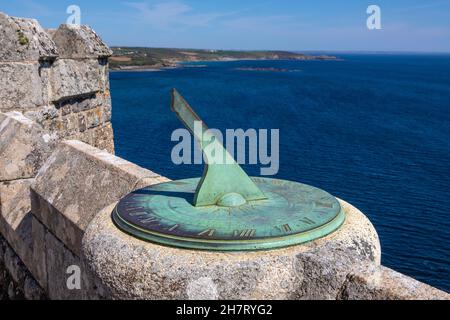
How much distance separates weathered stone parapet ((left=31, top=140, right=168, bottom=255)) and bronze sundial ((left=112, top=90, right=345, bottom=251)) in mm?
377

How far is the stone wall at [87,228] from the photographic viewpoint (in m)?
2.07

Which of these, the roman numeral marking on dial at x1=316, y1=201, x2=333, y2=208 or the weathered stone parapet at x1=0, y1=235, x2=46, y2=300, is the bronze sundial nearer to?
the roman numeral marking on dial at x1=316, y1=201, x2=333, y2=208

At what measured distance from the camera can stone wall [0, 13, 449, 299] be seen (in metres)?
2.07

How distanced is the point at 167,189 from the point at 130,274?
94cm

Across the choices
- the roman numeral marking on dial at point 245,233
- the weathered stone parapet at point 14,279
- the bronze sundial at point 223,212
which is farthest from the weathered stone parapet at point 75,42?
the roman numeral marking on dial at point 245,233

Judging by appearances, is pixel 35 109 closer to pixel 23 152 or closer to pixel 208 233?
pixel 23 152

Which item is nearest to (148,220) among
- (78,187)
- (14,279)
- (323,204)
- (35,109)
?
(323,204)

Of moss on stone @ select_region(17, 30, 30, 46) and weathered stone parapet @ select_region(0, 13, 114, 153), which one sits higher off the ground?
moss on stone @ select_region(17, 30, 30, 46)

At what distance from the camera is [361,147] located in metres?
29.3

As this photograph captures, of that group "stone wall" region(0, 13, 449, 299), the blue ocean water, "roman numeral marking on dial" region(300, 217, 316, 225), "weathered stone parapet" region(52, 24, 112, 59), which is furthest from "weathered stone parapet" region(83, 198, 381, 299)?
the blue ocean water

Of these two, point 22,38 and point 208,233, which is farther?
point 22,38

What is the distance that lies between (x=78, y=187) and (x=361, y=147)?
2731cm

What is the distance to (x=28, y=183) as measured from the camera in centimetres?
456
